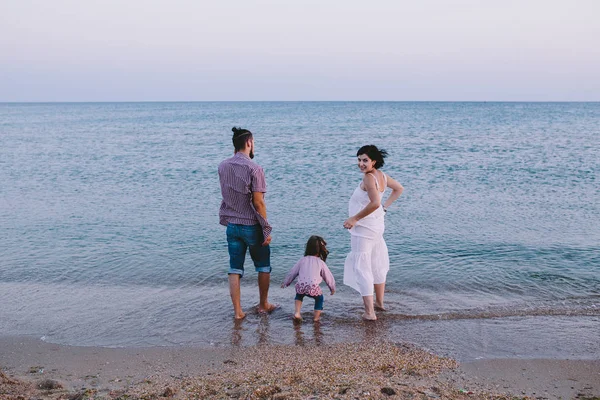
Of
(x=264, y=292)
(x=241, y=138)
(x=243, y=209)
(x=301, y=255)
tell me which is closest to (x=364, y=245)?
(x=264, y=292)

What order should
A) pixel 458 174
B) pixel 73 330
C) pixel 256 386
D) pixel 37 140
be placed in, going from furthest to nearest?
pixel 37 140
pixel 458 174
pixel 73 330
pixel 256 386

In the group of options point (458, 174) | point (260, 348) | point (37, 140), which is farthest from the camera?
point (37, 140)

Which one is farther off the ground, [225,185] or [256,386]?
[225,185]

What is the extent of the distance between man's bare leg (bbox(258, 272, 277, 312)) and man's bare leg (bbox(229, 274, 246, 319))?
237 millimetres

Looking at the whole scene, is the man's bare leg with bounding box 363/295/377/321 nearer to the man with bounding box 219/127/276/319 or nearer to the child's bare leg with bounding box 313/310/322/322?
the child's bare leg with bounding box 313/310/322/322

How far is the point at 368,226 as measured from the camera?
232 inches

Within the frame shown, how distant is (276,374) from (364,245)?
6.49ft

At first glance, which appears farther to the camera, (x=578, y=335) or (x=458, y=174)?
(x=458, y=174)

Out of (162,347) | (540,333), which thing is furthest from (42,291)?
(540,333)

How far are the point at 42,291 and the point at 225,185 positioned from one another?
323 centimetres

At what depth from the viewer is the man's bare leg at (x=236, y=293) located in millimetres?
6008

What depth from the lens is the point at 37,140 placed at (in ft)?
112

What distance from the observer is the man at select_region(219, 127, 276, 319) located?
5.66m

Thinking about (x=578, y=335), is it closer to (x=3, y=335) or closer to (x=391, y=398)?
(x=391, y=398)
